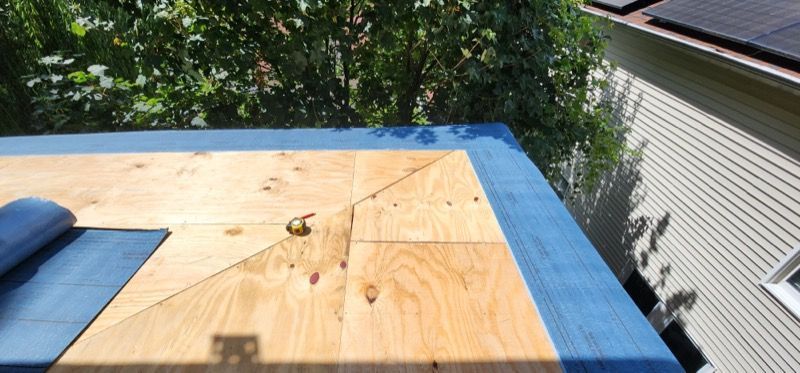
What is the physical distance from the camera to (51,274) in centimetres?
119

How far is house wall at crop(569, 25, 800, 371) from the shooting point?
120 inches

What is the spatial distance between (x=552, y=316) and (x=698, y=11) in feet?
14.6

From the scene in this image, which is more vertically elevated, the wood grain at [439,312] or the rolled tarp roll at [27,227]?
the rolled tarp roll at [27,227]

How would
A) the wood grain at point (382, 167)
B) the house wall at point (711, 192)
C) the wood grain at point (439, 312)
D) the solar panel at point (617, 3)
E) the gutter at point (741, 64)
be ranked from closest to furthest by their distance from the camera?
the wood grain at point (439, 312) → the wood grain at point (382, 167) → the gutter at point (741, 64) → the house wall at point (711, 192) → the solar panel at point (617, 3)

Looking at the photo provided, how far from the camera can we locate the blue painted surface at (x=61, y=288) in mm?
969

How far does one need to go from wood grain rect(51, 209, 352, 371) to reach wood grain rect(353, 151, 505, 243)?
0.25 m

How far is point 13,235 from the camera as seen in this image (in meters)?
1.18

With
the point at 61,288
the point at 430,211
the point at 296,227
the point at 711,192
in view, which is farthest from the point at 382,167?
the point at 711,192

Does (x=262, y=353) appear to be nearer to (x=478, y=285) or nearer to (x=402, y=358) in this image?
(x=402, y=358)

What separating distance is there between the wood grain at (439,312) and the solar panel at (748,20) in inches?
130

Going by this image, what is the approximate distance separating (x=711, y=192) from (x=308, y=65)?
4325 mm

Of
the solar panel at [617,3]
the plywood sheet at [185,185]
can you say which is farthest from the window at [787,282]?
the plywood sheet at [185,185]

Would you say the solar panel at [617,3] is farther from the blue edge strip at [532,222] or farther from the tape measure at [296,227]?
the tape measure at [296,227]

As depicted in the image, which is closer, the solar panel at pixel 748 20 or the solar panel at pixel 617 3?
the solar panel at pixel 748 20
